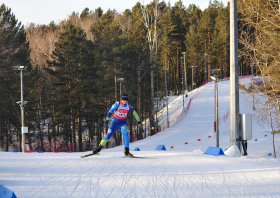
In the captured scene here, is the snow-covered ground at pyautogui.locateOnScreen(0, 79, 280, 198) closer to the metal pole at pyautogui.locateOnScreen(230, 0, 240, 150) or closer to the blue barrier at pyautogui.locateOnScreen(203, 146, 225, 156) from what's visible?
the blue barrier at pyautogui.locateOnScreen(203, 146, 225, 156)

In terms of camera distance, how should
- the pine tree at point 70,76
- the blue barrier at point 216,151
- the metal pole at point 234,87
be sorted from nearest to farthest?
the blue barrier at point 216,151
the metal pole at point 234,87
the pine tree at point 70,76

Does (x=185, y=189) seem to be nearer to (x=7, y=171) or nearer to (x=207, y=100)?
(x=7, y=171)

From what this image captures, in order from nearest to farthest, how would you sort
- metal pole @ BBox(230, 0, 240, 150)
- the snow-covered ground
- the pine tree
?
the snow-covered ground → metal pole @ BBox(230, 0, 240, 150) → the pine tree

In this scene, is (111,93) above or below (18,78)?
below

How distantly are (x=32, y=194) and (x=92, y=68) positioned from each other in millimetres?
35250

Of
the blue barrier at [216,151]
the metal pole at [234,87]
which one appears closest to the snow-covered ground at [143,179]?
the blue barrier at [216,151]

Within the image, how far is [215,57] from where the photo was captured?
250ft

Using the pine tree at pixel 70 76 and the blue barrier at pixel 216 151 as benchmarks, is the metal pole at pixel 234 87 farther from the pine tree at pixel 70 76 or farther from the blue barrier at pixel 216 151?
the pine tree at pixel 70 76

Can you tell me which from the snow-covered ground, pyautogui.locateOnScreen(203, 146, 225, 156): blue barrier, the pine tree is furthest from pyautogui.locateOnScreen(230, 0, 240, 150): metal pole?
the pine tree

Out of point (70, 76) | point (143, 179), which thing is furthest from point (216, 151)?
point (70, 76)

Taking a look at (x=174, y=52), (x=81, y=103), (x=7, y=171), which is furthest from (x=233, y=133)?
(x=174, y=52)

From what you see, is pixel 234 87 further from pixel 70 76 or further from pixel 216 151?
pixel 70 76

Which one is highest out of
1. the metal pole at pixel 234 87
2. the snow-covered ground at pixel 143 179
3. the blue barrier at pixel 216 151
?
the metal pole at pixel 234 87

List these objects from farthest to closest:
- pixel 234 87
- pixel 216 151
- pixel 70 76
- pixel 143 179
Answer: pixel 70 76, pixel 234 87, pixel 216 151, pixel 143 179
